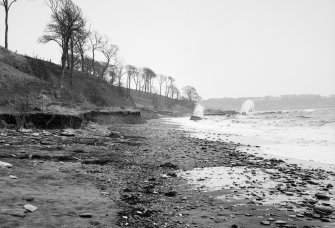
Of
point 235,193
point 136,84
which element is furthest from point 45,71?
point 136,84

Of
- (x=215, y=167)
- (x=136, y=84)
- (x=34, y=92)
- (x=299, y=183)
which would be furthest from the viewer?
(x=136, y=84)

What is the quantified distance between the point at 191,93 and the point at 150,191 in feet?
459

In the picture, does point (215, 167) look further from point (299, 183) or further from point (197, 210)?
point (197, 210)

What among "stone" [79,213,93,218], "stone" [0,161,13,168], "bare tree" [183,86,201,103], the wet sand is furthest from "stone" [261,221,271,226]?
"bare tree" [183,86,201,103]

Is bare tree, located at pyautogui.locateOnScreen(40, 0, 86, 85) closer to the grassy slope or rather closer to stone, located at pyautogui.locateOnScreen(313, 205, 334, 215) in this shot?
the grassy slope

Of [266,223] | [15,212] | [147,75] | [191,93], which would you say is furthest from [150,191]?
[191,93]

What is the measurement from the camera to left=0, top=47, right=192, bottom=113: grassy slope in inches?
643

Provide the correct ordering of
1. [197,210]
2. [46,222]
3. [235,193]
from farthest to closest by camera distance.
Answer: [235,193], [197,210], [46,222]

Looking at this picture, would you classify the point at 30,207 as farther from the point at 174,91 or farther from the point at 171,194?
the point at 174,91

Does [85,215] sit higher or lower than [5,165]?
lower

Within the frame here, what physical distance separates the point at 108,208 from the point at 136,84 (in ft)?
334

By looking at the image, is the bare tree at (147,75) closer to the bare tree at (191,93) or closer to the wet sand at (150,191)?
the bare tree at (191,93)

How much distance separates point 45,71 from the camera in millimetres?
35125

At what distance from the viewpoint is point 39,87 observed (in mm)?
20016
